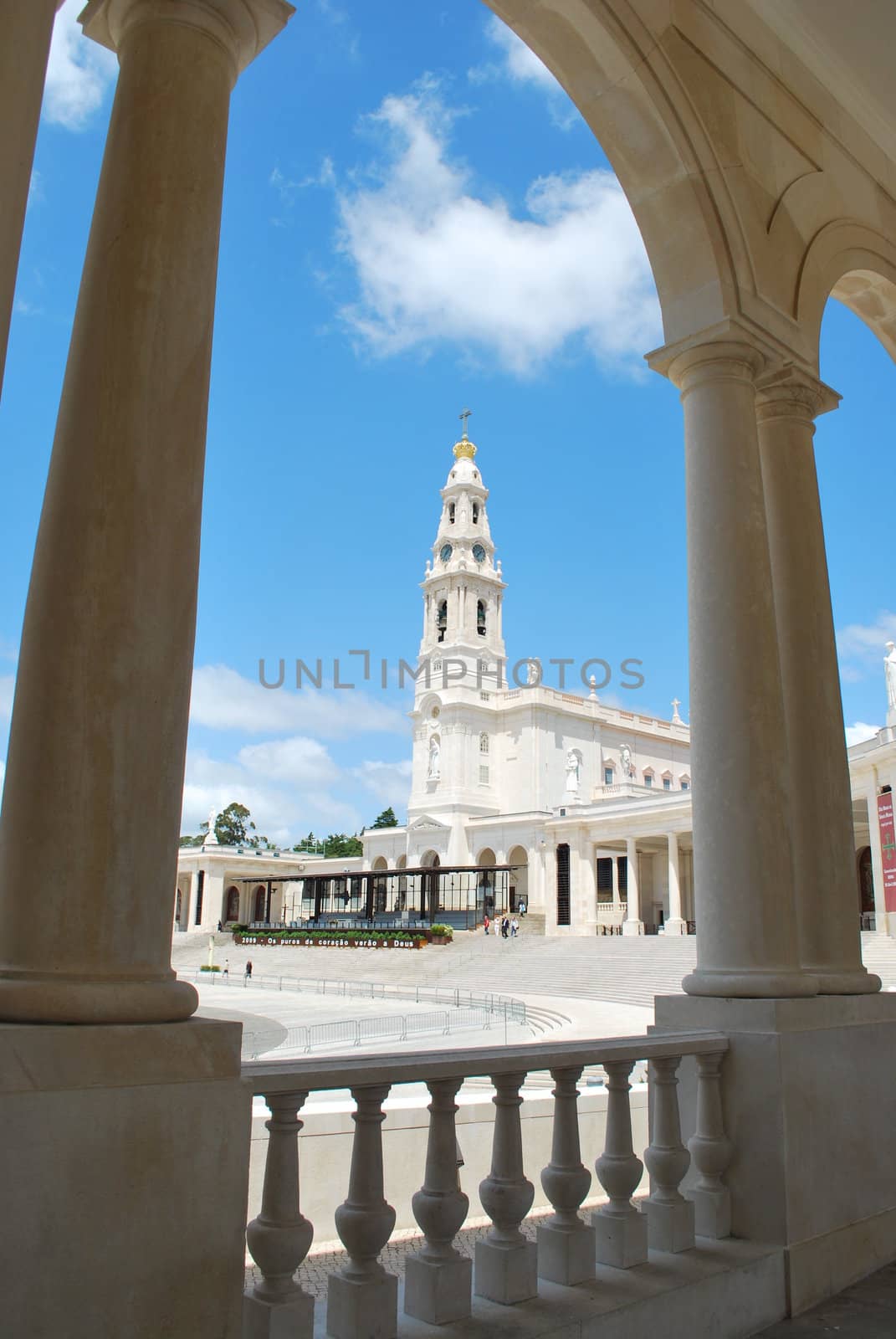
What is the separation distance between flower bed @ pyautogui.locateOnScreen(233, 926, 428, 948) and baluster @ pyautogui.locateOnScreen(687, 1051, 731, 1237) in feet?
176

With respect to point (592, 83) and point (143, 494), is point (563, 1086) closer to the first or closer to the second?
point (143, 494)

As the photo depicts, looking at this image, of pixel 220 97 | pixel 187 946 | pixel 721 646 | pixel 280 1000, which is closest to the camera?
pixel 220 97

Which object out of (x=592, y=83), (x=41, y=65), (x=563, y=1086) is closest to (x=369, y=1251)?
(x=563, y=1086)

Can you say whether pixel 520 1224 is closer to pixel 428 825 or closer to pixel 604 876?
pixel 428 825

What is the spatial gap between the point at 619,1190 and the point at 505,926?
55.4 m

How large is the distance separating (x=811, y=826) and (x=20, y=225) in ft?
19.5

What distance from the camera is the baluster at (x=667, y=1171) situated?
5207 mm

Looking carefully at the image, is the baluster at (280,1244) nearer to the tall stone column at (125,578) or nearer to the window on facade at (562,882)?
the tall stone column at (125,578)

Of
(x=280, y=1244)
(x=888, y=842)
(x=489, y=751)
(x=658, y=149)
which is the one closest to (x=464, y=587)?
(x=489, y=751)

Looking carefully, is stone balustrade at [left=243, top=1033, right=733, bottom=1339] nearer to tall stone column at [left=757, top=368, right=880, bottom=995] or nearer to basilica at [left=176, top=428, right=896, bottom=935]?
tall stone column at [left=757, top=368, right=880, bottom=995]

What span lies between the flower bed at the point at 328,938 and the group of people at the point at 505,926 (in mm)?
4533

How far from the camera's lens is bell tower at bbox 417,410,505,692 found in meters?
88.1

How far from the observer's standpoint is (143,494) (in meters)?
3.71

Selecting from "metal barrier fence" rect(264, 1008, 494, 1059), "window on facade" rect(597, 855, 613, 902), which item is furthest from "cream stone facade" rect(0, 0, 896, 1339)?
"window on facade" rect(597, 855, 613, 902)
